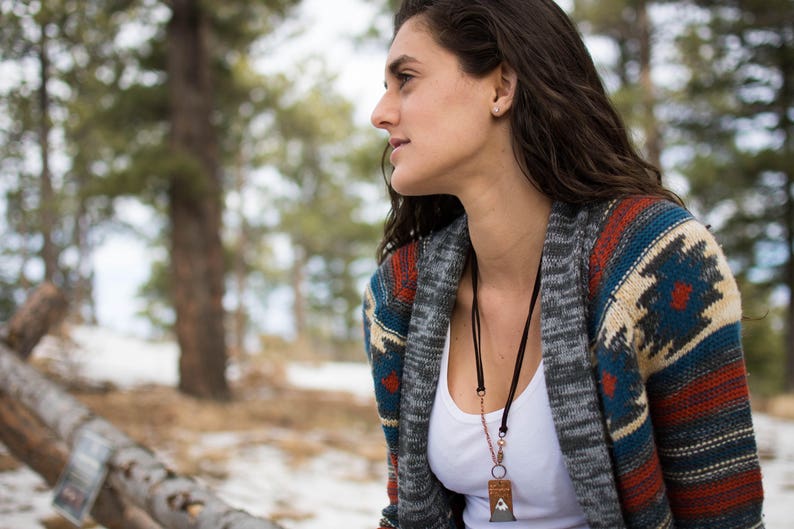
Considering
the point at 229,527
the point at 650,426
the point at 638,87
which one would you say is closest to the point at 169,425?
the point at 229,527

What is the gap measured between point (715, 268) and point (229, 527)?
56.5 inches

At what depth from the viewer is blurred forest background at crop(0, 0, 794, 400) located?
6.97 m

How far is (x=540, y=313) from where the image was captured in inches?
58.6

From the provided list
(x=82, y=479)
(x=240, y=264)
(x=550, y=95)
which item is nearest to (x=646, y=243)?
(x=550, y=95)

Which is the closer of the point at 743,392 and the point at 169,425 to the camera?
the point at 743,392

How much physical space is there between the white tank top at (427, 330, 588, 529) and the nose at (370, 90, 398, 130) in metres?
0.63

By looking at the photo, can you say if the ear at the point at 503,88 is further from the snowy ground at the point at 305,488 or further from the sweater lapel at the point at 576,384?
the snowy ground at the point at 305,488

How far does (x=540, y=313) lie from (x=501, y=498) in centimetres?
42

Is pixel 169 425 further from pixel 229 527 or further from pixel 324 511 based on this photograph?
pixel 229 527

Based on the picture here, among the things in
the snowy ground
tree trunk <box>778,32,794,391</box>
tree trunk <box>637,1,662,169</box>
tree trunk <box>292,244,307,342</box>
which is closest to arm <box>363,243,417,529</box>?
the snowy ground

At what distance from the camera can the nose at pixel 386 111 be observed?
159 cm

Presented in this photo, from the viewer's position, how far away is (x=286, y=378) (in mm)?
9812

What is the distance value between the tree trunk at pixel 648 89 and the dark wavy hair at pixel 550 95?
25.5ft

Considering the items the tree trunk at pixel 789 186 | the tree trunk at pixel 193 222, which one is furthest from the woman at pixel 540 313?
the tree trunk at pixel 789 186
